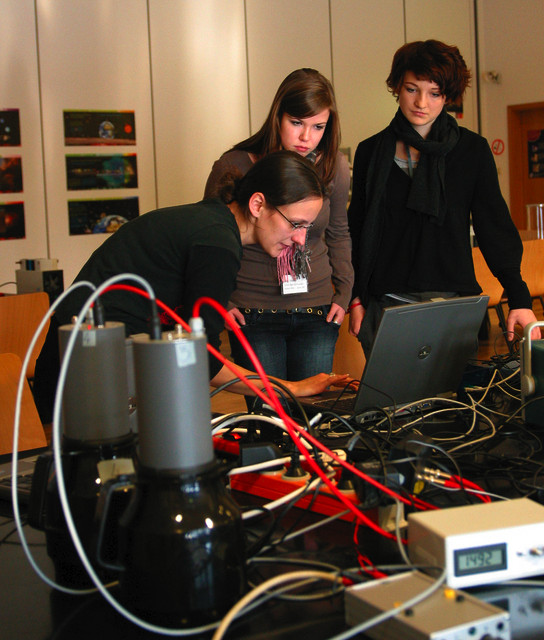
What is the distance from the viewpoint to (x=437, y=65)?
2.20 m

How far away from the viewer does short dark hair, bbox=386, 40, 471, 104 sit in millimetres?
2205

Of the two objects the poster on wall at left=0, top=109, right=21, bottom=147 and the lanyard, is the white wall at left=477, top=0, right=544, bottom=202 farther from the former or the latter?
the lanyard

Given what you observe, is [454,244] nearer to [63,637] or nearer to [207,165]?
[63,637]

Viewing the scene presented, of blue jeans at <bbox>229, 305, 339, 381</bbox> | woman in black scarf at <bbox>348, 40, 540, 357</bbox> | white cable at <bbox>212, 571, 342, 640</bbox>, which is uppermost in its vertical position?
woman in black scarf at <bbox>348, 40, 540, 357</bbox>

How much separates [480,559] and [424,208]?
1.61 metres

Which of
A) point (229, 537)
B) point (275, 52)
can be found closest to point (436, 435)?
point (229, 537)

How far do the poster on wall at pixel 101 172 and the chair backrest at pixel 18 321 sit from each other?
2142 millimetres

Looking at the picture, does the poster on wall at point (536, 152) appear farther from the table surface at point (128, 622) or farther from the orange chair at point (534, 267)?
the table surface at point (128, 622)

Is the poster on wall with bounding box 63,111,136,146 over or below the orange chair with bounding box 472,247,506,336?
over

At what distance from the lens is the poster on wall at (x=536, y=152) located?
342 inches

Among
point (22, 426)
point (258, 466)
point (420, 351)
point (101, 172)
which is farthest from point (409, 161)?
point (101, 172)

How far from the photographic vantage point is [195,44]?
20.1ft

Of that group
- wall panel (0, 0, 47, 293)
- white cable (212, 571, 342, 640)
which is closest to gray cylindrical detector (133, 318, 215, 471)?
white cable (212, 571, 342, 640)

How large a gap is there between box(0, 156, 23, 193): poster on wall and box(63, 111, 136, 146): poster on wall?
39 cm
